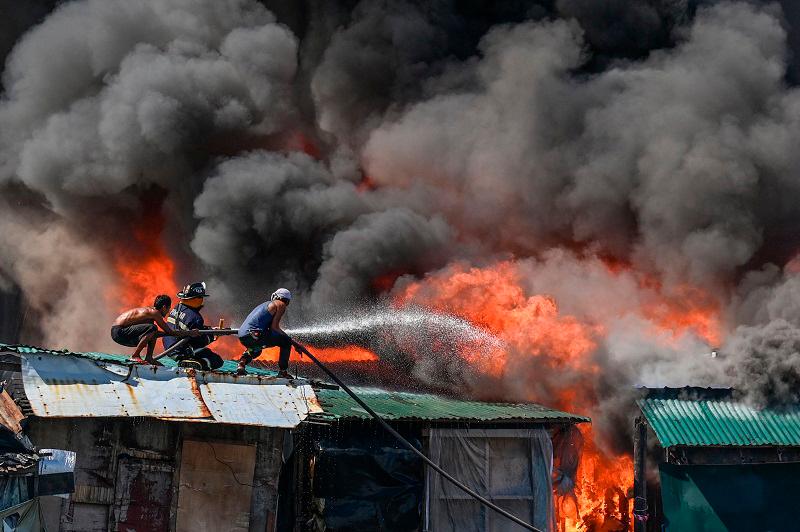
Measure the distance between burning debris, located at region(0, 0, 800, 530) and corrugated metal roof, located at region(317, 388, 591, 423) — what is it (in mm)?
2300

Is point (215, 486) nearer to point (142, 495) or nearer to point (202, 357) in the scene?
point (142, 495)

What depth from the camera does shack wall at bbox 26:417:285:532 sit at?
1223 cm

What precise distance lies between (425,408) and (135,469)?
4.87 meters

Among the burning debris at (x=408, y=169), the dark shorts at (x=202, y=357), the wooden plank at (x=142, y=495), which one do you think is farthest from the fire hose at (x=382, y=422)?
the burning debris at (x=408, y=169)

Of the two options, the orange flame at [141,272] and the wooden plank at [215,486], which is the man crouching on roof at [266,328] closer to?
the wooden plank at [215,486]

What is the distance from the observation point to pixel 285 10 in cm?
2900

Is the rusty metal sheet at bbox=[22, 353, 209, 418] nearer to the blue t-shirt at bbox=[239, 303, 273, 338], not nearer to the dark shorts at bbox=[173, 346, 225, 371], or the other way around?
the dark shorts at bbox=[173, 346, 225, 371]

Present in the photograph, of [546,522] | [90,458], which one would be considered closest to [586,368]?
[546,522]

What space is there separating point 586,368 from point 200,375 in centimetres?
761

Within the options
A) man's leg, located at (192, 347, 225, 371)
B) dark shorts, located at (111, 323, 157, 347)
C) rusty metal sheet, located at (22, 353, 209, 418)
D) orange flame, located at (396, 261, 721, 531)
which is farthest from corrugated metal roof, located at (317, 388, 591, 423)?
dark shorts, located at (111, 323, 157, 347)

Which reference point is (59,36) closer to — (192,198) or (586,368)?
(192,198)

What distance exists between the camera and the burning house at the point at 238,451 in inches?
471

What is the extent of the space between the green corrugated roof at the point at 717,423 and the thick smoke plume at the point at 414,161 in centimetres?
378

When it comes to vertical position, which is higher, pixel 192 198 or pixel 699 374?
pixel 192 198
